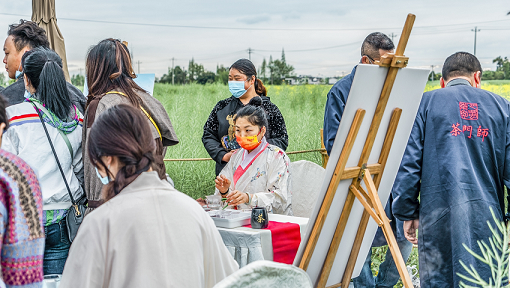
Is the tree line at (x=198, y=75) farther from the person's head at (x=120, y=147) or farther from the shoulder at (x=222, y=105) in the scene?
the person's head at (x=120, y=147)

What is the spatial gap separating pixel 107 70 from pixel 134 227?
1.27 meters

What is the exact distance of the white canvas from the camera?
192cm

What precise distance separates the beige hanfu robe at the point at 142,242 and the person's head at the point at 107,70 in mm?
1087

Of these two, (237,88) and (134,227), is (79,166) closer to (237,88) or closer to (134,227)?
(134,227)

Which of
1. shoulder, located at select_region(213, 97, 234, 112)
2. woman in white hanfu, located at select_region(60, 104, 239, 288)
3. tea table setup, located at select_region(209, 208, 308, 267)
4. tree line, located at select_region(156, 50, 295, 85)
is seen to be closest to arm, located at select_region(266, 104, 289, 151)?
shoulder, located at select_region(213, 97, 234, 112)

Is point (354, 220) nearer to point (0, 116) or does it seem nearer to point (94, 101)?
point (94, 101)

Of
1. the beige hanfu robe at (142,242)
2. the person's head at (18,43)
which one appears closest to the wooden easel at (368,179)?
the beige hanfu robe at (142,242)

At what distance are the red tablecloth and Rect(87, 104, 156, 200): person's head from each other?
4.24ft

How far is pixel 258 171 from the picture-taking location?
10.2ft

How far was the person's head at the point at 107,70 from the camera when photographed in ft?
7.75

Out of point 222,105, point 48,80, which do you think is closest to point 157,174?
point 48,80

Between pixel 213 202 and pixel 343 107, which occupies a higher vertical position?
pixel 343 107

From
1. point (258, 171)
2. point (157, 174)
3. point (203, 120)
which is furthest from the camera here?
point (203, 120)

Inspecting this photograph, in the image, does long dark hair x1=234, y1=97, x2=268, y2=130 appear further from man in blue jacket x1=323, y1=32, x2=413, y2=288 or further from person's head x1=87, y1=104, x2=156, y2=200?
person's head x1=87, y1=104, x2=156, y2=200
